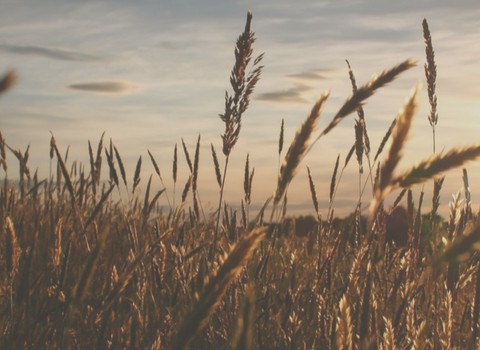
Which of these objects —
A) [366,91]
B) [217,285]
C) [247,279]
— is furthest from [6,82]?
[247,279]

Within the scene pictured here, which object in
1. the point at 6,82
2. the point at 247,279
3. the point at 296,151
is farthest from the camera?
the point at 247,279

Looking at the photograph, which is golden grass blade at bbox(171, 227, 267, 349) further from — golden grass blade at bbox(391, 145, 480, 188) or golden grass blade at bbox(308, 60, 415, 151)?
golden grass blade at bbox(308, 60, 415, 151)

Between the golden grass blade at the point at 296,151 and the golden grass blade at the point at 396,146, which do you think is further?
the golden grass blade at the point at 296,151

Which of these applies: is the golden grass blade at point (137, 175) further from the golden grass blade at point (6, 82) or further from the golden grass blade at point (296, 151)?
the golden grass blade at point (6, 82)

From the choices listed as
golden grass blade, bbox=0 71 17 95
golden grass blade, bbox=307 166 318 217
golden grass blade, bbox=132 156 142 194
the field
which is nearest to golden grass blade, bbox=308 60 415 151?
the field

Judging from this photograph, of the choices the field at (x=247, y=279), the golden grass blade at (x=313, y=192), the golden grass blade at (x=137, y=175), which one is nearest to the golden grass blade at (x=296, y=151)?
the field at (x=247, y=279)

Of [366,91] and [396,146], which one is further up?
[366,91]

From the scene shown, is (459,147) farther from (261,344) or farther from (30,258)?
(261,344)

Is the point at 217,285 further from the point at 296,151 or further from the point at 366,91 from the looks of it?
the point at 366,91

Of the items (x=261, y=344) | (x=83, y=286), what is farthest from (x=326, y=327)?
(x=83, y=286)

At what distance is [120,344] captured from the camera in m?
2.18

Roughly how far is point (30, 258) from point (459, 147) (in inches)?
47.5

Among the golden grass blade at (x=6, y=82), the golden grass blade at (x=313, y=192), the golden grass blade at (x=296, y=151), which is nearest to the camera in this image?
the golden grass blade at (x=6, y=82)

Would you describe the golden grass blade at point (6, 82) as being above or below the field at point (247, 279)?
above
